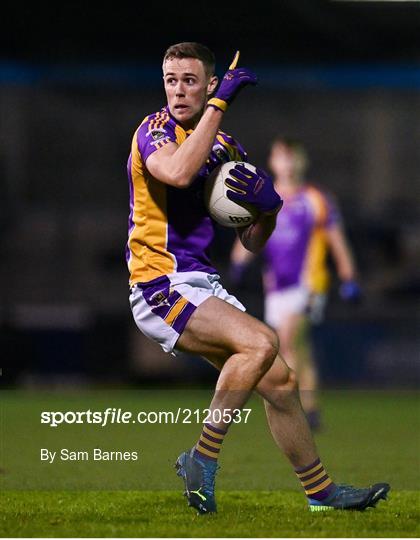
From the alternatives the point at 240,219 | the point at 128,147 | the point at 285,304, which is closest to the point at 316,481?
the point at 240,219

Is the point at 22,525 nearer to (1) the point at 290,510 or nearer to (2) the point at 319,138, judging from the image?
(1) the point at 290,510

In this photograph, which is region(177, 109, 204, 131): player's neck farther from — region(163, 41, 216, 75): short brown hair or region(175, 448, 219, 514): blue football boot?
region(175, 448, 219, 514): blue football boot

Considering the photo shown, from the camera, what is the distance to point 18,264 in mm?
17500

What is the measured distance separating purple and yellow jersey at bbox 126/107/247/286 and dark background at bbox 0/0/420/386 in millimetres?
9759

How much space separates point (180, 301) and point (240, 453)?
337 cm

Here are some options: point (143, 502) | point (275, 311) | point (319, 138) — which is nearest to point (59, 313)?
point (319, 138)

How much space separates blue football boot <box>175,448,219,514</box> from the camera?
6.19m

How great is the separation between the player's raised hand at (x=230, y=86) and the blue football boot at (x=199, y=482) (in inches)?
62.7

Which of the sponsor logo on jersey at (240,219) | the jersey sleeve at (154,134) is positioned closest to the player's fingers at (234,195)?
the sponsor logo on jersey at (240,219)

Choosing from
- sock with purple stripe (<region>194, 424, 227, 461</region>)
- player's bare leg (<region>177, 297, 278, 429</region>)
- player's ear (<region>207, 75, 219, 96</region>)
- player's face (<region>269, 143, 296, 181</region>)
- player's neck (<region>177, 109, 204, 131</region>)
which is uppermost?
player's ear (<region>207, 75, 219, 96</region>)

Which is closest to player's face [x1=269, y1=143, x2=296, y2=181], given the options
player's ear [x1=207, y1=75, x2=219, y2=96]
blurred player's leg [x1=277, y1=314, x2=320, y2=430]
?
blurred player's leg [x1=277, y1=314, x2=320, y2=430]

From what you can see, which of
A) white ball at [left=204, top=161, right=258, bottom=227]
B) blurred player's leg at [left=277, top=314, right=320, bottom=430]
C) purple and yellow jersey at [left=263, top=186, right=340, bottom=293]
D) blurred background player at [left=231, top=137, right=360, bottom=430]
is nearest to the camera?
white ball at [left=204, top=161, right=258, bottom=227]

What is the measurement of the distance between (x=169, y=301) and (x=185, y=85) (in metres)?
1.02

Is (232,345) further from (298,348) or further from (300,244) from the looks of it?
(300,244)
